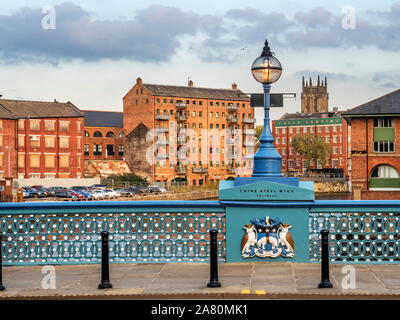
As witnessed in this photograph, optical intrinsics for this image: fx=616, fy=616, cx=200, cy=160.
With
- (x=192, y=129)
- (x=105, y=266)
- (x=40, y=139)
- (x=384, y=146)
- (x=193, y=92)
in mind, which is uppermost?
(x=193, y=92)

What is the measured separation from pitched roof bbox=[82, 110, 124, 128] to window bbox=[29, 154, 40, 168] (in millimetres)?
27643

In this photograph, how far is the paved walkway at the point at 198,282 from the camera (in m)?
9.08

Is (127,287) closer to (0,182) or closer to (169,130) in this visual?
(0,182)

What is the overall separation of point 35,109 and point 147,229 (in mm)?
76308

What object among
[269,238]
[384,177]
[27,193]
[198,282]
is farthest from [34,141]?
[198,282]

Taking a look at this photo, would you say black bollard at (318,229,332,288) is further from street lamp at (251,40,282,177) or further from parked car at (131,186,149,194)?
parked car at (131,186,149,194)

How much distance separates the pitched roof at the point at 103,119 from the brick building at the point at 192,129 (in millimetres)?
7899

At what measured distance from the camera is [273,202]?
11.0 m

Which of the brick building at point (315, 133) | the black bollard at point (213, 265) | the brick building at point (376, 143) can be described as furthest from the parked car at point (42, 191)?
the brick building at point (315, 133)

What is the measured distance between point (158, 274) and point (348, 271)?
10.6 feet

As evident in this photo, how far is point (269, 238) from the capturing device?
10.9 m

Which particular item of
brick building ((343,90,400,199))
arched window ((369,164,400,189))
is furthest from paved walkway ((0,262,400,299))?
brick building ((343,90,400,199))

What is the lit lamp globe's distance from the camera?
12219 mm

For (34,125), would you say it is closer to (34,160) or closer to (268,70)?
(34,160)
